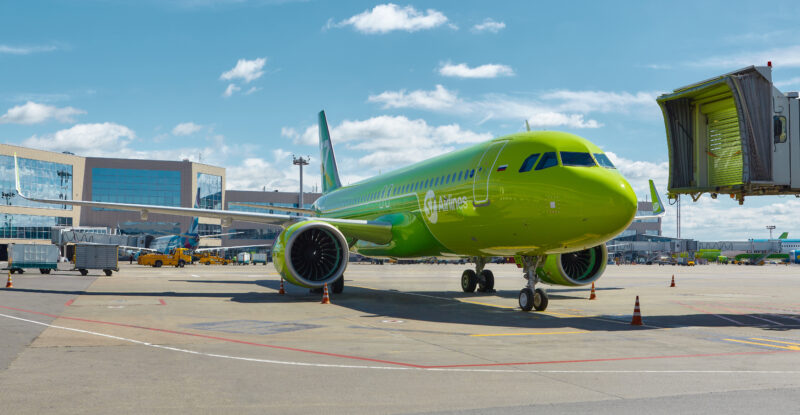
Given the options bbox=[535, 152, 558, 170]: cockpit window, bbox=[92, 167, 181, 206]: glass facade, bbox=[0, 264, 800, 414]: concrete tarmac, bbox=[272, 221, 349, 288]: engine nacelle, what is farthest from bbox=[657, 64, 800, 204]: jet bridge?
bbox=[92, 167, 181, 206]: glass facade

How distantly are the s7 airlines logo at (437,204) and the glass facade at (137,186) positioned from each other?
323ft

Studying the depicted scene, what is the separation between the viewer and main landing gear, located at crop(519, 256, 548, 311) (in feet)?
52.3

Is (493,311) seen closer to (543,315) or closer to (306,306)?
(543,315)

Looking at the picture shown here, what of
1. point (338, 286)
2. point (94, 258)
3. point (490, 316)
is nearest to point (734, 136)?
point (490, 316)

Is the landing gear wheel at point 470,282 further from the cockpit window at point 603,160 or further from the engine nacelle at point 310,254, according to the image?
the cockpit window at point 603,160

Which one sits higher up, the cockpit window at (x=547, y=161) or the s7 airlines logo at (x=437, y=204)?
the cockpit window at (x=547, y=161)

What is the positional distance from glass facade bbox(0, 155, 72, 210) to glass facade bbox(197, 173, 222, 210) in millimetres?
23343

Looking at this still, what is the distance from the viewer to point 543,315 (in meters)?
15.5

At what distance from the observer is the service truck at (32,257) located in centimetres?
3825

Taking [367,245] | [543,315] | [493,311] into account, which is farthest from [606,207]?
[367,245]

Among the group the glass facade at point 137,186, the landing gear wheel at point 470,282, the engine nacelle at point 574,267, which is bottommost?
the landing gear wheel at point 470,282

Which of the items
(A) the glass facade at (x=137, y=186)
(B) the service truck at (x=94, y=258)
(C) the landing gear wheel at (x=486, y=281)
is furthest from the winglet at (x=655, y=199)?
(A) the glass facade at (x=137, y=186)

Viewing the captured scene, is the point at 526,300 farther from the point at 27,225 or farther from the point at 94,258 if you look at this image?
the point at 27,225

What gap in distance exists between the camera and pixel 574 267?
790 inches
